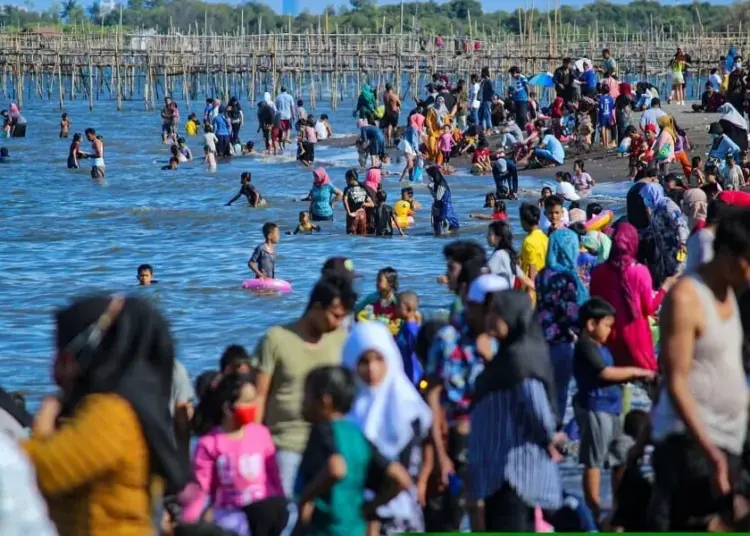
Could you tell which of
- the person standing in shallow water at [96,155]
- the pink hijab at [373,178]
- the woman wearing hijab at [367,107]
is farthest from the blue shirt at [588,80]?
the person standing in shallow water at [96,155]

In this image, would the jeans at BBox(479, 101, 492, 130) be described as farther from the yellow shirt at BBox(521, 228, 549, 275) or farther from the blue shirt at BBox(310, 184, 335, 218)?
the yellow shirt at BBox(521, 228, 549, 275)

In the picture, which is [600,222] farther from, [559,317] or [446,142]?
[446,142]

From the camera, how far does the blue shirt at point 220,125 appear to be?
37344 mm

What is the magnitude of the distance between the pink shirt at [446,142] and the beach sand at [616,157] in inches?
45.1

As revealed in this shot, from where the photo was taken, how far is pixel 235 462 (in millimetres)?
5855

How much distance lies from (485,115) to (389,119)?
228cm

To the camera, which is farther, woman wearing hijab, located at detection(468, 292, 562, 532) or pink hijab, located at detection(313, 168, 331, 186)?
pink hijab, located at detection(313, 168, 331, 186)

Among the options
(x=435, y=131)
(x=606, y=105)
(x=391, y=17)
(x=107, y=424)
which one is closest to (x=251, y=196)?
(x=435, y=131)

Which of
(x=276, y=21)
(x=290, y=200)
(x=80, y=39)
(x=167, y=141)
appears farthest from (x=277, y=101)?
(x=276, y=21)

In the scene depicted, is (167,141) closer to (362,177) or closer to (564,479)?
(362,177)

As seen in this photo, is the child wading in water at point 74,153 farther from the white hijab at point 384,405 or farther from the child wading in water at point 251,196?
the white hijab at point 384,405

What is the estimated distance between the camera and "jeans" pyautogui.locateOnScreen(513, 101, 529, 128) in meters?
34.5

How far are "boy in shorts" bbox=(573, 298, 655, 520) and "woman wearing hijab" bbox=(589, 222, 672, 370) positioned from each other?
447 millimetres

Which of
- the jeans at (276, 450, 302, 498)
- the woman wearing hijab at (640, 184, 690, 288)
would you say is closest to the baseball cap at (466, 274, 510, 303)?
the jeans at (276, 450, 302, 498)
